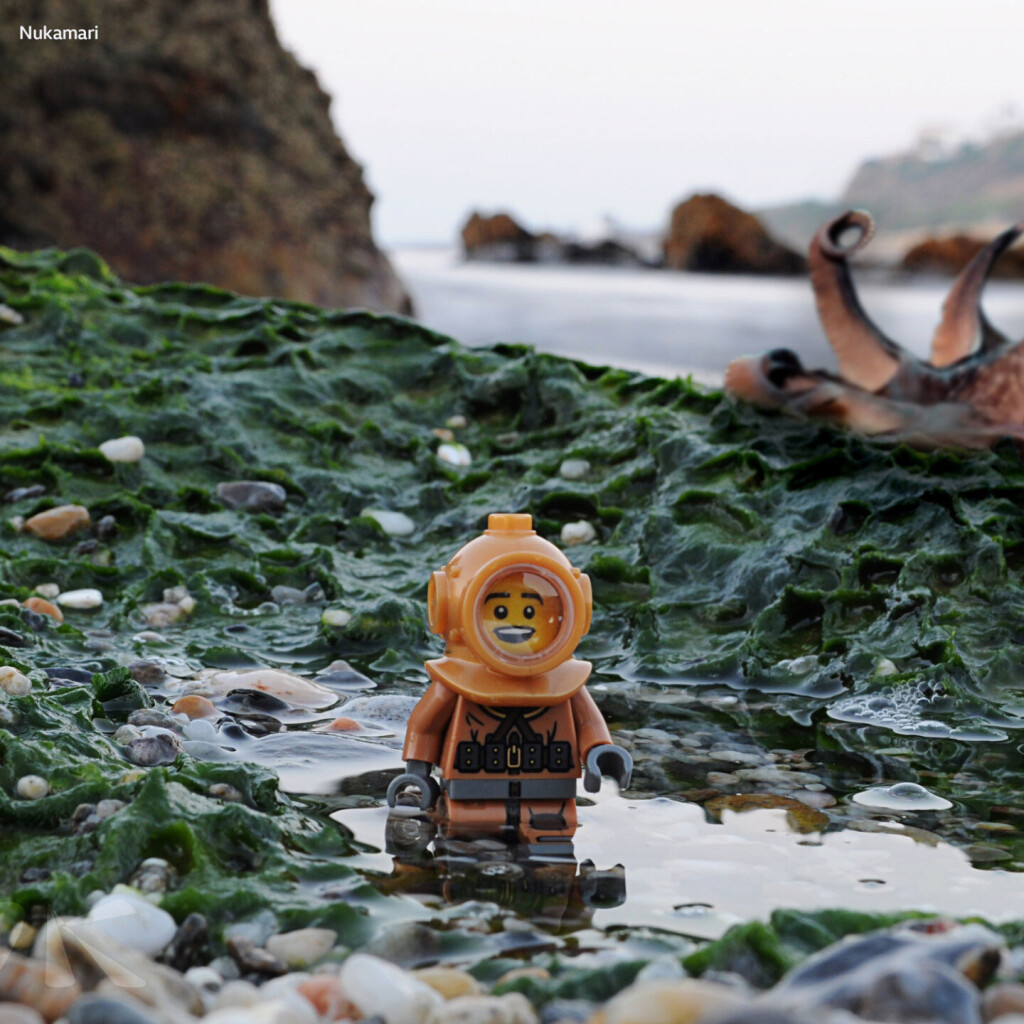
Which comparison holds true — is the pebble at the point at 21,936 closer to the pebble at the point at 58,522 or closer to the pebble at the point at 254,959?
the pebble at the point at 254,959

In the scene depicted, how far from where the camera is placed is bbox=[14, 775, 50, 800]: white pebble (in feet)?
7.25

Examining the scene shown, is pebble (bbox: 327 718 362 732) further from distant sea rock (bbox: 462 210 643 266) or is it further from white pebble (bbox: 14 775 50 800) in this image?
distant sea rock (bbox: 462 210 643 266)

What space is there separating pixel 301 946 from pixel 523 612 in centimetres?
79

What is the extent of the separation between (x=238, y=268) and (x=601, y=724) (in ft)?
25.4

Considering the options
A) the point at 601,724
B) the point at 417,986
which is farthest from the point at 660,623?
the point at 417,986

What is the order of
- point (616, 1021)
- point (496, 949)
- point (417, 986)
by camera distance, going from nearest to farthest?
point (616, 1021) < point (417, 986) < point (496, 949)

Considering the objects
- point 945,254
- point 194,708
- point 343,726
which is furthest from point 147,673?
point 945,254

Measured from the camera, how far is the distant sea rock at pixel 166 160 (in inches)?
364

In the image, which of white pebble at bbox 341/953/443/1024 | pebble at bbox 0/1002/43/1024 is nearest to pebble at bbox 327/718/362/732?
white pebble at bbox 341/953/443/1024

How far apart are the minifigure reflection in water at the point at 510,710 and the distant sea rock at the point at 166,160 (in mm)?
7374

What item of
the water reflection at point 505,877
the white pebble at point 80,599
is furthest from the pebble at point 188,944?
the white pebble at point 80,599

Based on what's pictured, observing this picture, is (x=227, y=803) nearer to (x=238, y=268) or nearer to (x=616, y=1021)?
(x=616, y=1021)

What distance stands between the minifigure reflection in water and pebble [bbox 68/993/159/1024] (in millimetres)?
939

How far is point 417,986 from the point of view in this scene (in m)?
1.61
